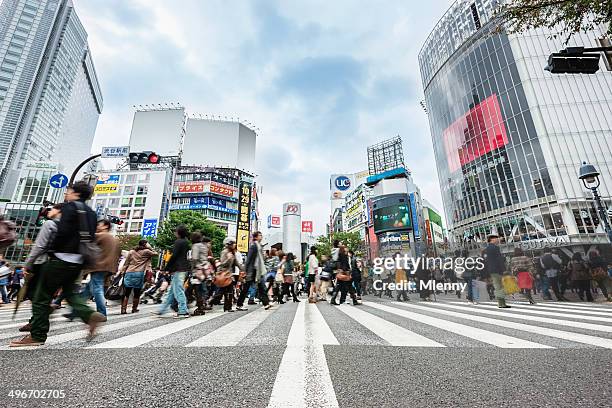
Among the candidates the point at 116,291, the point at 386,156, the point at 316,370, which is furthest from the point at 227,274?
the point at 386,156

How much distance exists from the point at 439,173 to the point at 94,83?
148m

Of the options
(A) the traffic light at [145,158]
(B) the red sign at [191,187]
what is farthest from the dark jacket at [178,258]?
(B) the red sign at [191,187]

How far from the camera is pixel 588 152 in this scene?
28.3m

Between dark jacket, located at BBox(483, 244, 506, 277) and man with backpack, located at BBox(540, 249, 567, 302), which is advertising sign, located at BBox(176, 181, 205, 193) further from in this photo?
dark jacket, located at BBox(483, 244, 506, 277)

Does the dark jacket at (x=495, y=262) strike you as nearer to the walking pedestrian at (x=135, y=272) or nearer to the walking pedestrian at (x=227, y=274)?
the walking pedestrian at (x=227, y=274)

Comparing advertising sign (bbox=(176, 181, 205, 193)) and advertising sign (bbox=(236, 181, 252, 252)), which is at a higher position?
advertising sign (bbox=(176, 181, 205, 193))

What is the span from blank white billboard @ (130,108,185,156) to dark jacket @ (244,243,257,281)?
62.6 metres

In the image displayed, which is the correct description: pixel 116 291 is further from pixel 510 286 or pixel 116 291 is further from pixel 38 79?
pixel 38 79

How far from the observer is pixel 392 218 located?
46.8m

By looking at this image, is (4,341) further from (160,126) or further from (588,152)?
(160,126)

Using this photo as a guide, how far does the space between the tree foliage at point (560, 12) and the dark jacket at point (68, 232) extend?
881 cm

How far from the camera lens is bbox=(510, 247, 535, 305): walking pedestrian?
9195 millimetres

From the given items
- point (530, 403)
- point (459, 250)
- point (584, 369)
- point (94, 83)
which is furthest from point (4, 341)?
point (94, 83)

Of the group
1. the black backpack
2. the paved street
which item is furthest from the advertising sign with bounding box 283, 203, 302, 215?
the paved street
